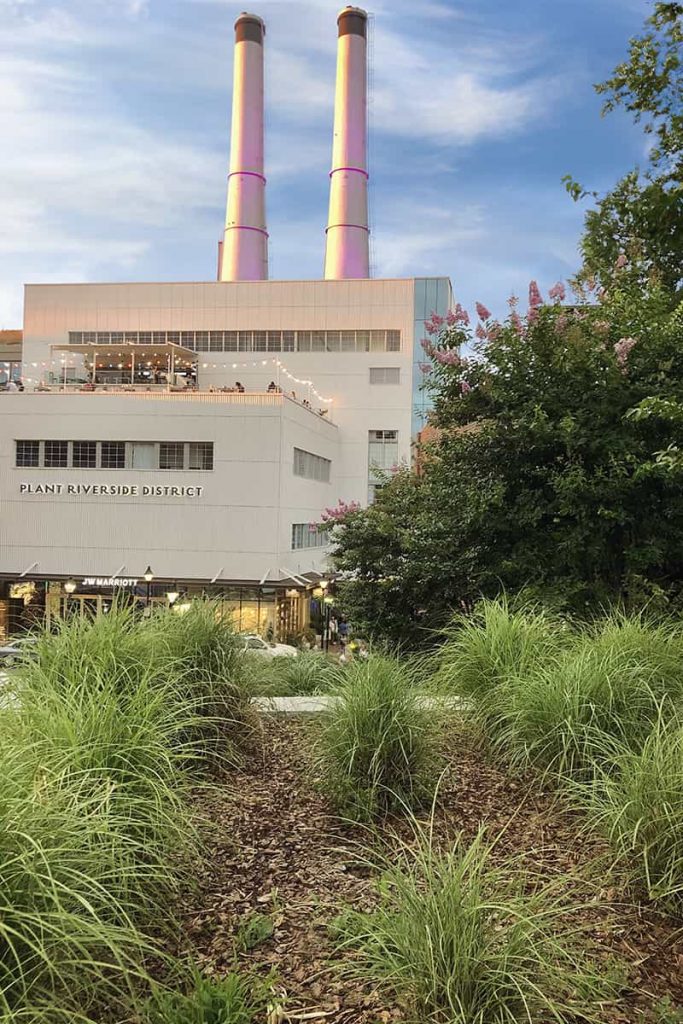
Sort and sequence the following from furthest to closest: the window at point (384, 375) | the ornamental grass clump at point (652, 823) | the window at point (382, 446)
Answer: the window at point (382, 446) → the window at point (384, 375) → the ornamental grass clump at point (652, 823)

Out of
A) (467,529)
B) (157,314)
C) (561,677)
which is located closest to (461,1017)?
(561,677)

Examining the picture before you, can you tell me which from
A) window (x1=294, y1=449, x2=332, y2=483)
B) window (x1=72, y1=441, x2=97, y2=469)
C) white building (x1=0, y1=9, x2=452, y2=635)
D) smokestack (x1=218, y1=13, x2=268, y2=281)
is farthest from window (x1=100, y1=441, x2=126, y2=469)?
smokestack (x1=218, y1=13, x2=268, y2=281)

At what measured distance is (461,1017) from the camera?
2.00 metres

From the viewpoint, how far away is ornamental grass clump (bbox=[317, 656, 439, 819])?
12.0 feet

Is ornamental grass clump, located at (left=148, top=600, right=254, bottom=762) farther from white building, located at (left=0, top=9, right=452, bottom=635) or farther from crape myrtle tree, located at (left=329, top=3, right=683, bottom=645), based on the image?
white building, located at (left=0, top=9, right=452, bottom=635)

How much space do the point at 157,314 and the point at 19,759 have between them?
42100 mm

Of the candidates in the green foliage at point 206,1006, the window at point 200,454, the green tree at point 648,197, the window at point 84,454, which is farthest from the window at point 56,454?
the green foliage at point 206,1006

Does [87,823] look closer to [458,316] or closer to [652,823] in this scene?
[652,823]

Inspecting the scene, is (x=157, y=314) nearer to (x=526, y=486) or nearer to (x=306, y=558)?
(x=306, y=558)

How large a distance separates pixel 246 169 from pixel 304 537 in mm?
35596

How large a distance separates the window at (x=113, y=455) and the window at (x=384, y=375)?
52.5ft

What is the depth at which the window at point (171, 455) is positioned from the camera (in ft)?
97.5

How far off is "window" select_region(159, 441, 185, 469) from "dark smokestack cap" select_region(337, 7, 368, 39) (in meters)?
42.3

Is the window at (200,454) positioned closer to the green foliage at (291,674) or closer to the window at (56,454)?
the window at (56,454)
